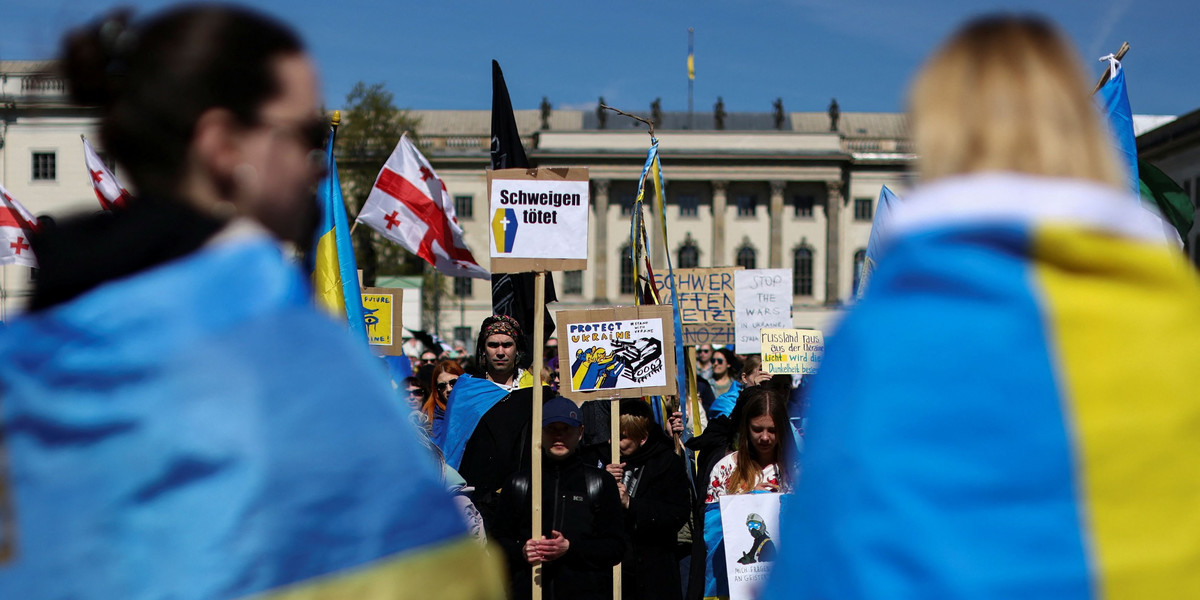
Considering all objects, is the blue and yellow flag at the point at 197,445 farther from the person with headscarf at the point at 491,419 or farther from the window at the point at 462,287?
the window at the point at 462,287

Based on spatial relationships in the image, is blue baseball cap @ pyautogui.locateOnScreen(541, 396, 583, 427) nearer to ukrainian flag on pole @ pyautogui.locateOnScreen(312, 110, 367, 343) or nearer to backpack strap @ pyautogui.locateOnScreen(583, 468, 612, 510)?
backpack strap @ pyautogui.locateOnScreen(583, 468, 612, 510)

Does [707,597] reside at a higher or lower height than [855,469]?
lower

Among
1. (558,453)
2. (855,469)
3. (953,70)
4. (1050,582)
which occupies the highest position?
(953,70)

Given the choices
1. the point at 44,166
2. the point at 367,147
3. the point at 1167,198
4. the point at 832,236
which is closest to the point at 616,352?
the point at 1167,198

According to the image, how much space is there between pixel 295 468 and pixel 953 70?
2.84 ft

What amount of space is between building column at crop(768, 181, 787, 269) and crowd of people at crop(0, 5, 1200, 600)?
207 ft

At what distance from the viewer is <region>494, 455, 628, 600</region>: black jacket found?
532cm

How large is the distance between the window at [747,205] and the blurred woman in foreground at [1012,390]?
209 ft

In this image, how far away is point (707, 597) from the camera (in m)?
5.14

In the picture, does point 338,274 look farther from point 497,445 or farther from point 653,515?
point 653,515

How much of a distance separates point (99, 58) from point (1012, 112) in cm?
104

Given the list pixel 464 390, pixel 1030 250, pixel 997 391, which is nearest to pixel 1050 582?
pixel 997 391

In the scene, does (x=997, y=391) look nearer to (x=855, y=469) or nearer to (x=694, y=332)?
(x=855, y=469)

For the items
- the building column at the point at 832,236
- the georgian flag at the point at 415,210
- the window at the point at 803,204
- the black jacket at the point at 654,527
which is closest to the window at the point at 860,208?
the building column at the point at 832,236
